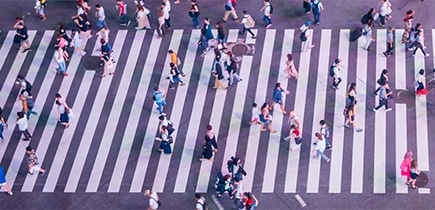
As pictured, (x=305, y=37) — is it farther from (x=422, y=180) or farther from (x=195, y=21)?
(x=422, y=180)

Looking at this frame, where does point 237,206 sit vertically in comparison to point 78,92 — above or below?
below

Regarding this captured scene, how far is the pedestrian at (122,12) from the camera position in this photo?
125 feet

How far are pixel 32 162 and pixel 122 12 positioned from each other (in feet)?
33.1

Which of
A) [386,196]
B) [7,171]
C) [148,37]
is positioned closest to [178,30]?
[148,37]

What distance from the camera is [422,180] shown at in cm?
3012

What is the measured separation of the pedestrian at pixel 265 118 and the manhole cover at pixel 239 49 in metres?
5.17

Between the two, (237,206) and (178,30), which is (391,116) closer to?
(237,206)

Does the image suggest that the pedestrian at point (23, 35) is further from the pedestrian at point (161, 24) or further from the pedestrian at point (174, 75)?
the pedestrian at point (174, 75)

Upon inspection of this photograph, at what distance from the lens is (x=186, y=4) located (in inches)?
1561

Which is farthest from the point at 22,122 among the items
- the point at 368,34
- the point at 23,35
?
the point at 368,34

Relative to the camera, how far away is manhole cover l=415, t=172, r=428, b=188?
98.4ft

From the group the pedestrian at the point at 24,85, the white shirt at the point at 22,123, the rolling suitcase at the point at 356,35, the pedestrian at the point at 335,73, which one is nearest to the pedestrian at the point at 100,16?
the pedestrian at the point at 24,85

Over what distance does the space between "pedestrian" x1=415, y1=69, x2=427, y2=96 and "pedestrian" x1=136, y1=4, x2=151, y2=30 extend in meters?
12.9

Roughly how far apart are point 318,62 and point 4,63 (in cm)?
1453
